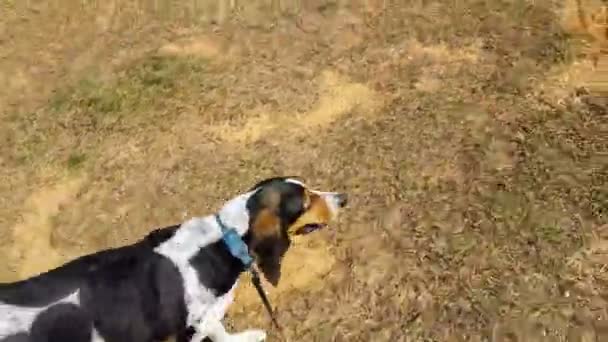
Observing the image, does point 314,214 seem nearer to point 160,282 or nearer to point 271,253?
point 271,253

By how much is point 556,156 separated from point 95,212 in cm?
374

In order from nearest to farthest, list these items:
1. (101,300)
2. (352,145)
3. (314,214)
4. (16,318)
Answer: (16,318) → (101,300) → (314,214) → (352,145)

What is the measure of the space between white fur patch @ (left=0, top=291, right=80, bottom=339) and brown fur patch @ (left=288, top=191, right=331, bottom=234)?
158 centimetres

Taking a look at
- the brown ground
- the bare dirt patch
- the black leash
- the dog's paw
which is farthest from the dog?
the bare dirt patch

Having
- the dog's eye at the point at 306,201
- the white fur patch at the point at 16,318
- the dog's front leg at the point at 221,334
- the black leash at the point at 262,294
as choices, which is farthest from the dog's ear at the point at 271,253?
the white fur patch at the point at 16,318

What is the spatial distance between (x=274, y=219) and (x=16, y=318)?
162 cm

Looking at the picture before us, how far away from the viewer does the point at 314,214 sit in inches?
237

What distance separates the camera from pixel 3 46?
9.18 meters

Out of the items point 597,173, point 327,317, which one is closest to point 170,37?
point 327,317

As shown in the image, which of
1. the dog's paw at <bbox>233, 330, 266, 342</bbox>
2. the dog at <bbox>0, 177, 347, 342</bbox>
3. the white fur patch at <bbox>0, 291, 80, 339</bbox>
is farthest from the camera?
the dog's paw at <bbox>233, 330, 266, 342</bbox>

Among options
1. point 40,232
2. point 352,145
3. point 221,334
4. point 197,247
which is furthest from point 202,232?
point 40,232

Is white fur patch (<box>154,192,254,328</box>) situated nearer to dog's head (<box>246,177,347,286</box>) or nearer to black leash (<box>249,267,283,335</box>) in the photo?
dog's head (<box>246,177,347,286</box>)

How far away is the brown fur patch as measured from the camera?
5867mm

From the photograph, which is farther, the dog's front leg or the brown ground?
the brown ground
